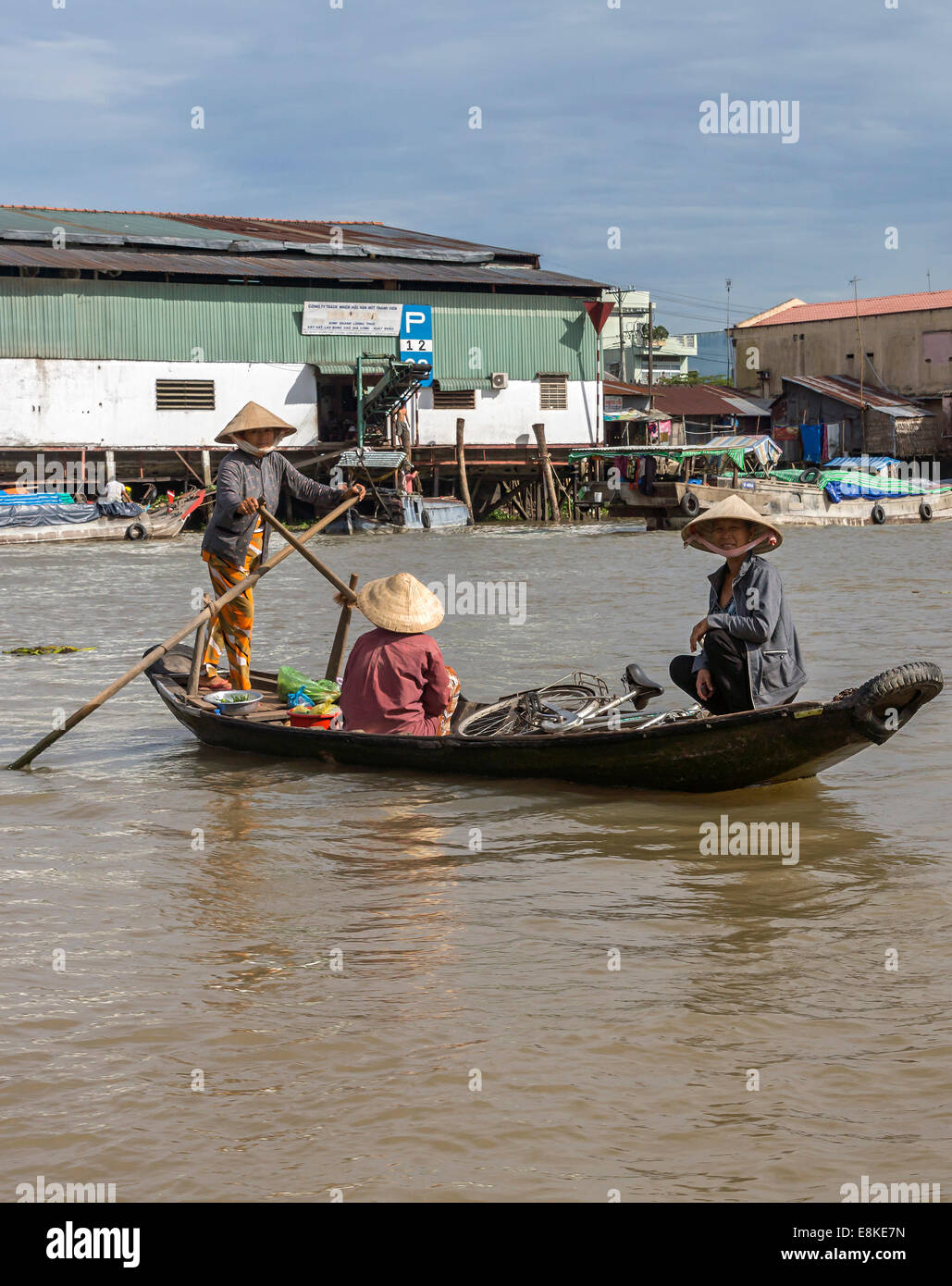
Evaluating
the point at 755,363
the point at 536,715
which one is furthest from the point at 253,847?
the point at 755,363

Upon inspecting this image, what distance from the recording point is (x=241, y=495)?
745 cm

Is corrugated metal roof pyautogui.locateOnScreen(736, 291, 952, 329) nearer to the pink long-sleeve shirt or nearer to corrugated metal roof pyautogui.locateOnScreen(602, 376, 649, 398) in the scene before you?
corrugated metal roof pyautogui.locateOnScreen(602, 376, 649, 398)

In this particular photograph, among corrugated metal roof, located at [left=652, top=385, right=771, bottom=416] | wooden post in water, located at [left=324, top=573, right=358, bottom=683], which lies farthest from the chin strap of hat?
corrugated metal roof, located at [left=652, top=385, right=771, bottom=416]

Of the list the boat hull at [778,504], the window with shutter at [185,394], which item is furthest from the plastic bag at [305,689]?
the window with shutter at [185,394]

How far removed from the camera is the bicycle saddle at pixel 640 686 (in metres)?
6.60

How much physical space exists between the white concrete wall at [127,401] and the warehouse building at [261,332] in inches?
1.3

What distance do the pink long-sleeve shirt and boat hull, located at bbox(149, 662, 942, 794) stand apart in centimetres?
13

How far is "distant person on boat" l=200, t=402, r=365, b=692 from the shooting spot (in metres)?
7.45

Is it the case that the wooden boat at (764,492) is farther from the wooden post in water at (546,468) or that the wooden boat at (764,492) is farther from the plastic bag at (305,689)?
the plastic bag at (305,689)

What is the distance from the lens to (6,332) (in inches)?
1088

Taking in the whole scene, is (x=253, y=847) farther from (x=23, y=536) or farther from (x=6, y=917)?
(x=23, y=536)

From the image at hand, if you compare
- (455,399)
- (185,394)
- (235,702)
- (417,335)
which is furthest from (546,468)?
(235,702)

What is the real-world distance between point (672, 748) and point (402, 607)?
4.38 ft

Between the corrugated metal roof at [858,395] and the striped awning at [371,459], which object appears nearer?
Answer: the striped awning at [371,459]
